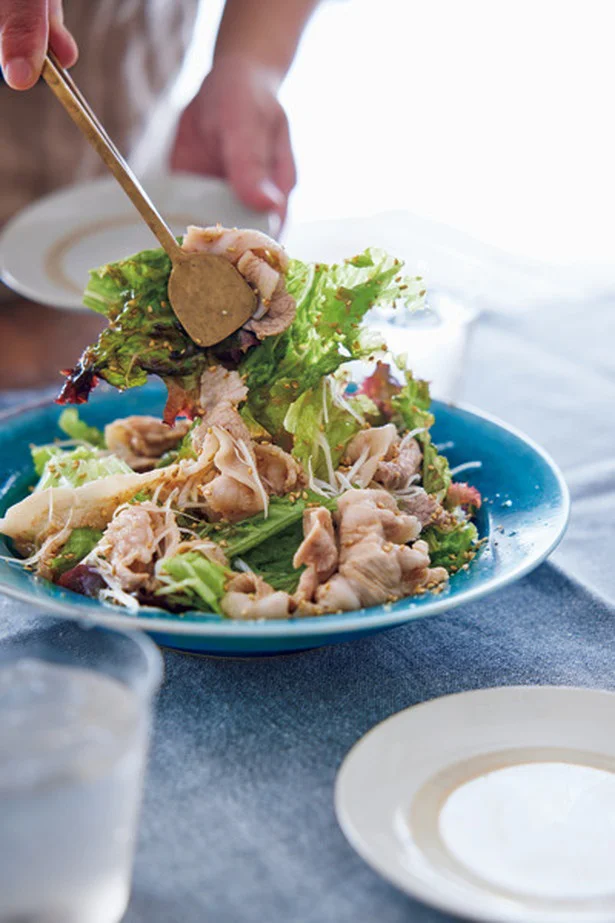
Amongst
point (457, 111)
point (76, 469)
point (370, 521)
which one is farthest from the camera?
point (457, 111)

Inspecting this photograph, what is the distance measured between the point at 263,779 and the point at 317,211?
16.3ft

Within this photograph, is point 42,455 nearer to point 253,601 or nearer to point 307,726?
point 253,601

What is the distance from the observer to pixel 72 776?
3.55 feet

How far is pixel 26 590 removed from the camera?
167 cm

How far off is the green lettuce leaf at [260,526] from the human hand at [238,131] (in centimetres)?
178

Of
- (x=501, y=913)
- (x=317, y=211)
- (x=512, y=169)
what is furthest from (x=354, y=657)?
(x=512, y=169)

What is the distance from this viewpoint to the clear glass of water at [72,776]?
3.57ft

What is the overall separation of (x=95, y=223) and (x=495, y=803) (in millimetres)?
2534

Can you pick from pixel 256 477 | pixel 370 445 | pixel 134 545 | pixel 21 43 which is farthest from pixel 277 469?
pixel 21 43

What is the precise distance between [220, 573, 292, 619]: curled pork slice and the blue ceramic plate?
0.19ft

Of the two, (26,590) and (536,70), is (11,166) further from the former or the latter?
(536,70)

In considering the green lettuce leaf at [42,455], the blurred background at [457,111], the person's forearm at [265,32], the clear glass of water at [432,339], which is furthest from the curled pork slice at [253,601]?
the blurred background at [457,111]

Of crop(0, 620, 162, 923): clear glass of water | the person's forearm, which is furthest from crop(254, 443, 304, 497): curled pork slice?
the person's forearm

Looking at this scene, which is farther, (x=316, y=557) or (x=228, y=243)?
(x=228, y=243)
